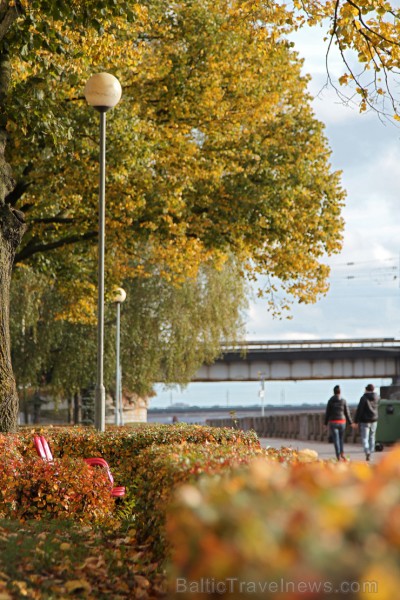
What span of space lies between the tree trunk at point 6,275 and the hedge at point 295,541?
1197 centimetres

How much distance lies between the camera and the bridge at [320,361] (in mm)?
73375

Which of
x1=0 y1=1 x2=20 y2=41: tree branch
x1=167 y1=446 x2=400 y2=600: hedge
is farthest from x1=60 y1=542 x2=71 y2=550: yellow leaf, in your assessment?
x1=0 y1=1 x2=20 y2=41: tree branch

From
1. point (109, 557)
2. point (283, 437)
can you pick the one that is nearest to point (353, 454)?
point (109, 557)

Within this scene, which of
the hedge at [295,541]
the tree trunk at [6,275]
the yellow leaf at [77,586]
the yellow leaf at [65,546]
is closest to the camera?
the hedge at [295,541]

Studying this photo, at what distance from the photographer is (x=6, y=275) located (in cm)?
1527

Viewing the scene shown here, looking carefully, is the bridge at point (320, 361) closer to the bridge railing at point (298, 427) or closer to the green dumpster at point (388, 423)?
the bridge railing at point (298, 427)

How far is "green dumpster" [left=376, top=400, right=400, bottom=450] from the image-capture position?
28.7 m

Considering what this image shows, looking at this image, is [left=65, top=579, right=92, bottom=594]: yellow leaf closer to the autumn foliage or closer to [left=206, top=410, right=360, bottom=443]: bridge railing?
the autumn foliage

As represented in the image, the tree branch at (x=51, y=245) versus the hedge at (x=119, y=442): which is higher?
the tree branch at (x=51, y=245)

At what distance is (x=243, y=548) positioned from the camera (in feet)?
7.75

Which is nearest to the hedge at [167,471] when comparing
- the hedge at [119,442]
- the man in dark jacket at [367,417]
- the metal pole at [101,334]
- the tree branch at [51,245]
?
the hedge at [119,442]

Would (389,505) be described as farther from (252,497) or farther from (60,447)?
(60,447)

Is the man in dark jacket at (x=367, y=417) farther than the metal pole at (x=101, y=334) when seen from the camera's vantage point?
Yes

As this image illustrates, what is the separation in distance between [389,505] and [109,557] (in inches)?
204
